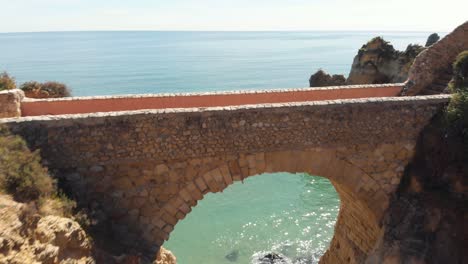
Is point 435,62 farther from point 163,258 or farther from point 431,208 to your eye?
point 163,258

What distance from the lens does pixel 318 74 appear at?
3394 cm

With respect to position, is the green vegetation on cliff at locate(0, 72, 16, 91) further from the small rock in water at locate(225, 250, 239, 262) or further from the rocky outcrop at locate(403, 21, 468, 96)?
the rocky outcrop at locate(403, 21, 468, 96)

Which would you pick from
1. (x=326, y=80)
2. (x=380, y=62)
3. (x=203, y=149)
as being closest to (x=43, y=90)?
(x=203, y=149)

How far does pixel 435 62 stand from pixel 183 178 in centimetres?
832

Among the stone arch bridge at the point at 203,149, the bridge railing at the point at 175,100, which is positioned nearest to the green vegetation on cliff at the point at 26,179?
the stone arch bridge at the point at 203,149

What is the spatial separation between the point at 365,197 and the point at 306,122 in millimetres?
2281

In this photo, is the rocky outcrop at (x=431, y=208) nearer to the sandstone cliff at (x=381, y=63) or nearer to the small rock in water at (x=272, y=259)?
the small rock in water at (x=272, y=259)

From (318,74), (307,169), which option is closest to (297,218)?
(307,169)

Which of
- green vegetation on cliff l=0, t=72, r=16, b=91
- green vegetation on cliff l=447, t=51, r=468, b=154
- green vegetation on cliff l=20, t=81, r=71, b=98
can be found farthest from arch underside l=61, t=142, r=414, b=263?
green vegetation on cliff l=20, t=81, r=71, b=98

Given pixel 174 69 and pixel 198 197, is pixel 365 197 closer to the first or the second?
pixel 198 197

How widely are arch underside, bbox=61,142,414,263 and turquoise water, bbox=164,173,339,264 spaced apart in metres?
6.73

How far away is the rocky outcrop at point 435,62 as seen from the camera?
10.7 m

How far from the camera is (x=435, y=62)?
35.8 ft

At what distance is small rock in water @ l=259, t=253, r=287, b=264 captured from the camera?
1326 cm
